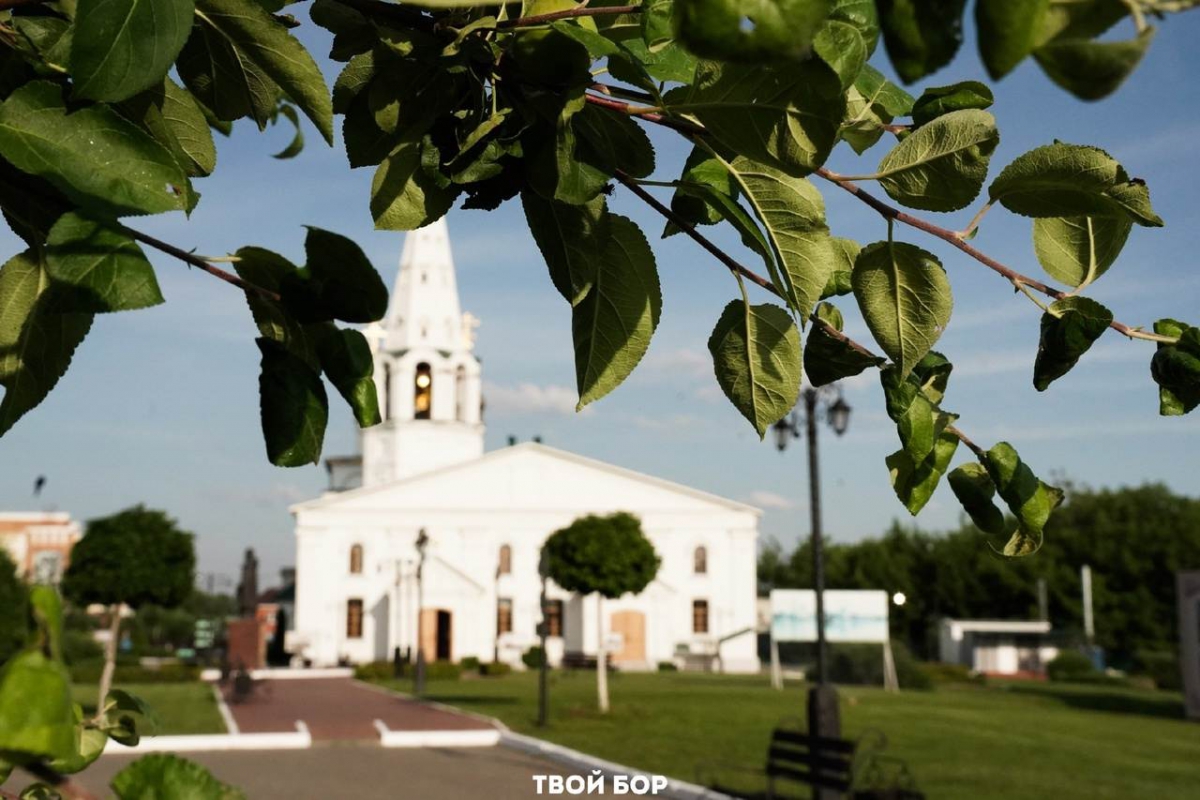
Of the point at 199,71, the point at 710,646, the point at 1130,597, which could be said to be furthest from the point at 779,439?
the point at 1130,597

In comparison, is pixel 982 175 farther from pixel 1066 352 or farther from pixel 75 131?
pixel 75 131

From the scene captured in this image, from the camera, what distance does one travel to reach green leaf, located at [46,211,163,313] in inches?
28.7

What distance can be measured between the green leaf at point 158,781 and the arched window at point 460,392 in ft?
168

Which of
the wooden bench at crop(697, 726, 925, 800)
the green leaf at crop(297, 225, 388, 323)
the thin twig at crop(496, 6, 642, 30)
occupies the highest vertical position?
the thin twig at crop(496, 6, 642, 30)

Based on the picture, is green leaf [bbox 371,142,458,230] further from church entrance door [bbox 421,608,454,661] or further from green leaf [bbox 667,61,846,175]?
church entrance door [bbox 421,608,454,661]

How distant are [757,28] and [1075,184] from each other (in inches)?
15.8

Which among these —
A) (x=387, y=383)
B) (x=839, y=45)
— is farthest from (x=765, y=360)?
(x=387, y=383)

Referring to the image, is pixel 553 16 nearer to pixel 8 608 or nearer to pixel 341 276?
pixel 341 276

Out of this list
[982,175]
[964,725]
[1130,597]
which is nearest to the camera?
[982,175]

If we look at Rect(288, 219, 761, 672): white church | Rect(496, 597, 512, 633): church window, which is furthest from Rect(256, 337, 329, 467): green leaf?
Rect(496, 597, 512, 633): church window

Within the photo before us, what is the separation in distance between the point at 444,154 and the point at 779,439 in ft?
63.3

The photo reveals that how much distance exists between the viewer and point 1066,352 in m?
0.89

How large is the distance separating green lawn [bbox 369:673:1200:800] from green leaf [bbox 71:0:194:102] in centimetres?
1472

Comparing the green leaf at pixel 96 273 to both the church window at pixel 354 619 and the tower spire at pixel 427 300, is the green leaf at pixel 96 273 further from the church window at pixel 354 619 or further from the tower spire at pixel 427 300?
the church window at pixel 354 619
